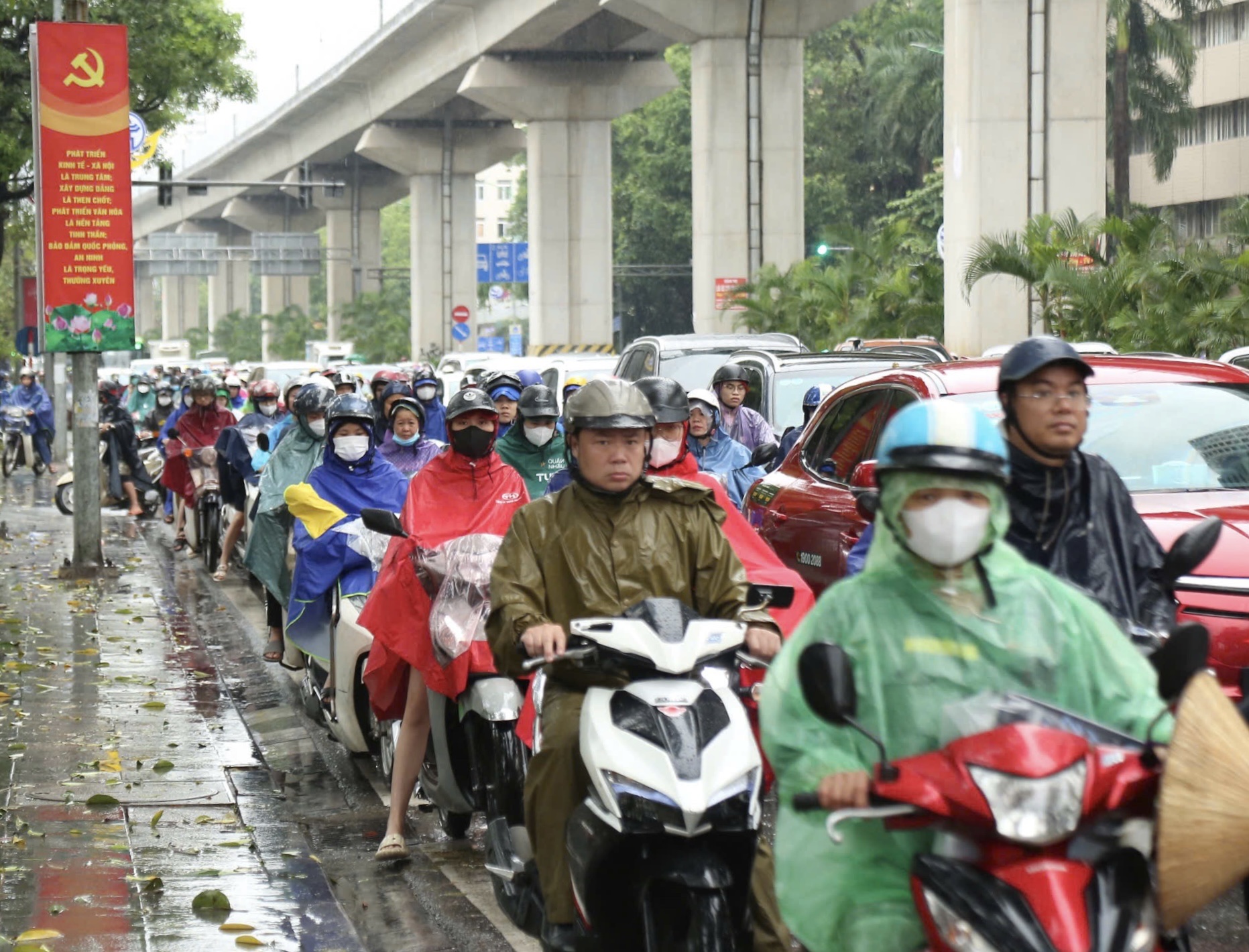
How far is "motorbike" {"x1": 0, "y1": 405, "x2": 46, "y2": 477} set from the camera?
119 ft

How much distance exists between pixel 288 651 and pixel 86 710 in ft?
3.77

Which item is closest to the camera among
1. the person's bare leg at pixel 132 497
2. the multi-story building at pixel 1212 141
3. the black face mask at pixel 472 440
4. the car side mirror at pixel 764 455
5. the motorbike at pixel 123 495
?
the black face mask at pixel 472 440

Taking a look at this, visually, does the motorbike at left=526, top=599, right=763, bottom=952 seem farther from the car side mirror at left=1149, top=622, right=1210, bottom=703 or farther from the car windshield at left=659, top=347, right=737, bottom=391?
the car windshield at left=659, top=347, right=737, bottom=391

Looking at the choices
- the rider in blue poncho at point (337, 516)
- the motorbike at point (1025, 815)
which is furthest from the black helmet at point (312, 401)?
the motorbike at point (1025, 815)

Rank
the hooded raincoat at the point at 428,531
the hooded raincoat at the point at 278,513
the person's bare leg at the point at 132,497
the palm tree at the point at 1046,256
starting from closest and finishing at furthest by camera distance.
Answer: the hooded raincoat at the point at 428,531 < the hooded raincoat at the point at 278,513 < the palm tree at the point at 1046,256 < the person's bare leg at the point at 132,497

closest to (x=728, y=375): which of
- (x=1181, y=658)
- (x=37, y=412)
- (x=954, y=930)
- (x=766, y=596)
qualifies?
(x=766, y=596)

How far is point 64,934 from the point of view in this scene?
245 inches

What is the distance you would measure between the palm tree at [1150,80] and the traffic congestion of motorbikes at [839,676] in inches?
1586

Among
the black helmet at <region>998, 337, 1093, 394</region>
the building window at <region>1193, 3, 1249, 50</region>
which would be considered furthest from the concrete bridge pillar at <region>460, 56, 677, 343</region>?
the black helmet at <region>998, 337, 1093, 394</region>

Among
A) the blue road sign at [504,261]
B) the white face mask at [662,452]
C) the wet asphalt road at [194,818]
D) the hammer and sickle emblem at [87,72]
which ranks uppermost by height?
the blue road sign at [504,261]

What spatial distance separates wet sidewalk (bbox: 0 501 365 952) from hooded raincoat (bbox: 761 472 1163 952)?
9.87ft

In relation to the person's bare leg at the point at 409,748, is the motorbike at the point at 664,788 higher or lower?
higher

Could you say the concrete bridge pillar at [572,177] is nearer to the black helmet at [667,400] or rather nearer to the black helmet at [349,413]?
the black helmet at [349,413]

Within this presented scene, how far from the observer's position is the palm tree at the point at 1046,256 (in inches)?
902
